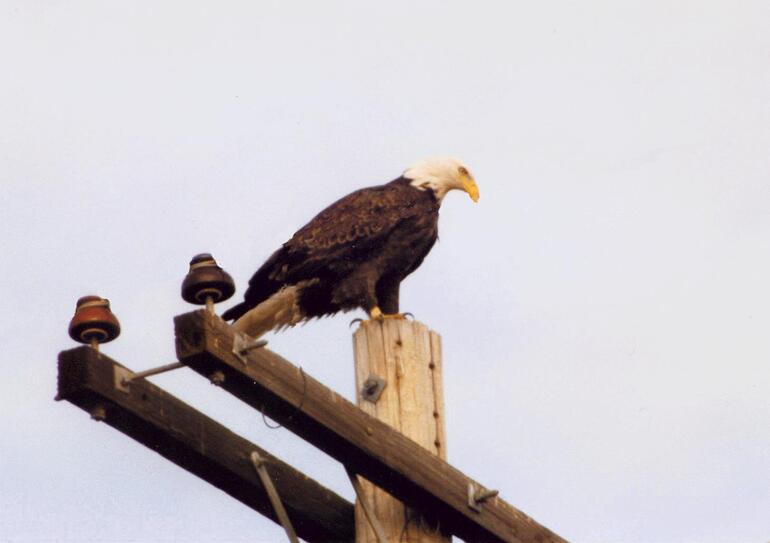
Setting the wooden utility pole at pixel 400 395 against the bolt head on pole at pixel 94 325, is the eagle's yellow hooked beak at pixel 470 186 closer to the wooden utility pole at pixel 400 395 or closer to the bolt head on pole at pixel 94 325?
the wooden utility pole at pixel 400 395

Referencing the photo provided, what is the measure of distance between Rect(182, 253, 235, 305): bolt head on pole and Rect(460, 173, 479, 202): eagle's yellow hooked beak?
4.20m

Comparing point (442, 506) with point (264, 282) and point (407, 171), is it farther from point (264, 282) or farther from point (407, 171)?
point (407, 171)

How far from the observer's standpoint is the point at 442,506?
5305mm

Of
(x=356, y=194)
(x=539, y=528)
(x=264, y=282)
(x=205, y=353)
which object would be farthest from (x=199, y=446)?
(x=356, y=194)

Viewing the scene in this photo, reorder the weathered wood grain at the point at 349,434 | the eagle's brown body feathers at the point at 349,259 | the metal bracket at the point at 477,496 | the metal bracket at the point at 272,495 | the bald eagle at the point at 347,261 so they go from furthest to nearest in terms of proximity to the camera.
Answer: the eagle's brown body feathers at the point at 349,259 < the bald eagle at the point at 347,261 < the metal bracket at the point at 477,496 < the metal bracket at the point at 272,495 < the weathered wood grain at the point at 349,434

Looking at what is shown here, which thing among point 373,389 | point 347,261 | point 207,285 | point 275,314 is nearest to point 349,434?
point 373,389

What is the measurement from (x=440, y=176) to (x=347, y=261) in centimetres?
108

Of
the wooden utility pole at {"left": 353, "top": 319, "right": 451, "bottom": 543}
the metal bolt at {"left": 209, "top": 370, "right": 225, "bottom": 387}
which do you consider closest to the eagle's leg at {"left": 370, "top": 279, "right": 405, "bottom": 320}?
the wooden utility pole at {"left": 353, "top": 319, "right": 451, "bottom": 543}

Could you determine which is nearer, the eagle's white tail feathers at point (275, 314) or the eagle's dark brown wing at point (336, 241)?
the eagle's white tail feathers at point (275, 314)

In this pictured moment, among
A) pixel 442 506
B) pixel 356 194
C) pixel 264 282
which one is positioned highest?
pixel 356 194

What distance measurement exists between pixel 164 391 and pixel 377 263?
3187 mm

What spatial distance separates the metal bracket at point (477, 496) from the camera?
5340 millimetres

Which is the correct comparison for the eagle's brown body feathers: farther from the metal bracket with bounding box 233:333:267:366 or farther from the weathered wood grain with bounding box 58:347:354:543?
the metal bracket with bounding box 233:333:267:366

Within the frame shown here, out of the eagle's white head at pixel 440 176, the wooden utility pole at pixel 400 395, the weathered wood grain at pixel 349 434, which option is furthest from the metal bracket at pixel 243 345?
the eagle's white head at pixel 440 176
